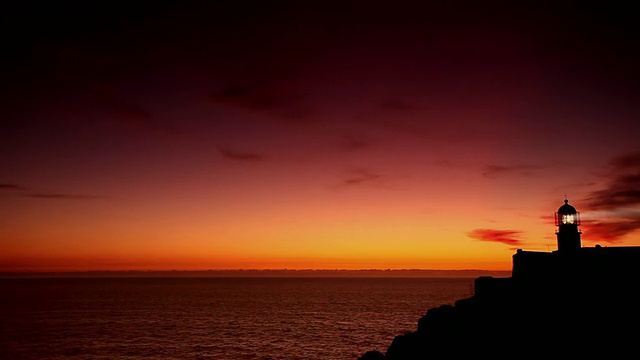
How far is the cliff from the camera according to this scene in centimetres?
3180

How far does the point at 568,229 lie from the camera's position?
164ft

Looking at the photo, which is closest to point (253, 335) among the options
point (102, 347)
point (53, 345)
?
point (102, 347)

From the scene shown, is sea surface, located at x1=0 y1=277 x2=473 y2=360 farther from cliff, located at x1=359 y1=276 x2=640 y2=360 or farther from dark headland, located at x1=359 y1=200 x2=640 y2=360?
cliff, located at x1=359 y1=276 x2=640 y2=360

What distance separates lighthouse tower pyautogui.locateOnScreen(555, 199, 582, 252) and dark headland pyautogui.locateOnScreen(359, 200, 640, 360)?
23.5 feet

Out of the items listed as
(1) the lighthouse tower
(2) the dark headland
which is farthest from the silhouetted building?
(1) the lighthouse tower

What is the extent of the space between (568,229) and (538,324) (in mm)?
18791

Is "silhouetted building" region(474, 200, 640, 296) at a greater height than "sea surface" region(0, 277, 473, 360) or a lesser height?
greater

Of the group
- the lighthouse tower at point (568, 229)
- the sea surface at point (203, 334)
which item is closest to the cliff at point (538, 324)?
the lighthouse tower at point (568, 229)

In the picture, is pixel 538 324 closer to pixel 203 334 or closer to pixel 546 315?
pixel 546 315

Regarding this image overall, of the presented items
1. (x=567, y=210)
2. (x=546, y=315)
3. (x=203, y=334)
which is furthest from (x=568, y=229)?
(x=203, y=334)

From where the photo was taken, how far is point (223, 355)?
199ft

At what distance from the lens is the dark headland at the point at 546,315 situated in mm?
32031

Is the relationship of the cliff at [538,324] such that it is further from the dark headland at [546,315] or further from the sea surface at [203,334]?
the sea surface at [203,334]

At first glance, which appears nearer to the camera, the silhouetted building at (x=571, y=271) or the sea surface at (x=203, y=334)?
the silhouetted building at (x=571, y=271)
